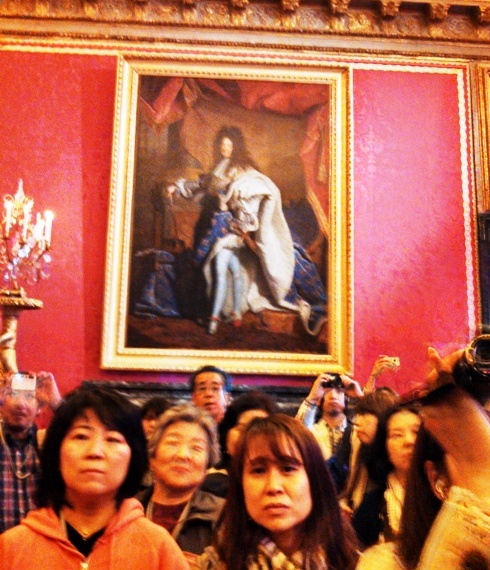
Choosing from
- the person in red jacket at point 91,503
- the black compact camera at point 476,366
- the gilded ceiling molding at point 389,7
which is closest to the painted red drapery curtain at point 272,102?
the gilded ceiling molding at point 389,7

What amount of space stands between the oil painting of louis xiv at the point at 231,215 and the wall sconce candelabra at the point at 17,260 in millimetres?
990

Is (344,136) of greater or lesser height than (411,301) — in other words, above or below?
above

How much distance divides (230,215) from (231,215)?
1 cm

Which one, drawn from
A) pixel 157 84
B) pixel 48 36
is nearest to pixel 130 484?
pixel 157 84

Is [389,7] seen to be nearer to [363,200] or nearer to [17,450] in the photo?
[363,200]

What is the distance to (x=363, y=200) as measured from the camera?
7469mm

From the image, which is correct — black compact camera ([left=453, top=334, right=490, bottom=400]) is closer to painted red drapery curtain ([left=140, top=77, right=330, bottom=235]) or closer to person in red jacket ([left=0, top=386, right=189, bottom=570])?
person in red jacket ([left=0, top=386, right=189, bottom=570])

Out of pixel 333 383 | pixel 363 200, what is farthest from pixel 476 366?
pixel 363 200

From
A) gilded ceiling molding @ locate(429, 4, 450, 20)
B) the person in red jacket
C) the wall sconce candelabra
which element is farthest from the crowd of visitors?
gilded ceiling molding @ locate(429, 4, 450, 20)

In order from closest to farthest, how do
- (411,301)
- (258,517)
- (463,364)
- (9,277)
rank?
(463,364)
(258,517)
(9,277)
(411,301)

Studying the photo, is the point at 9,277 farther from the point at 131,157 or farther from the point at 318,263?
the point at 318,263

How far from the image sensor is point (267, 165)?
293 inches

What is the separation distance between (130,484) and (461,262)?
231 inches

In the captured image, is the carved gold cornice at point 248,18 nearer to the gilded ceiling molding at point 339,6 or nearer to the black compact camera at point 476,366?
the gilded ceiling molding at point 339,6
